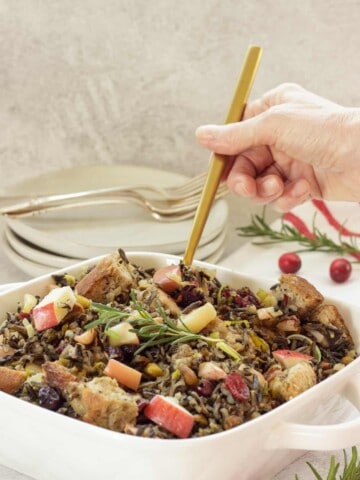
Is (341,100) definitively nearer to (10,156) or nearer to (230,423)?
(10,156)

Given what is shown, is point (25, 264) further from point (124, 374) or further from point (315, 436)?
point (315, 436)

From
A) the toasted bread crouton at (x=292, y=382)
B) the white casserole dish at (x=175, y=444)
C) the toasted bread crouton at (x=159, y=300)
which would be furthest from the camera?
the toasted bread crouton at (x=159, y=300)

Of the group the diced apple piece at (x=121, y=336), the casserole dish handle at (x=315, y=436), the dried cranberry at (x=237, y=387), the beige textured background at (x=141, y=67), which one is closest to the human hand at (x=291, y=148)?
→ the diced apple piece at (x=121, y=336)

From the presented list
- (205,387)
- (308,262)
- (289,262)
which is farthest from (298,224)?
(205,387)

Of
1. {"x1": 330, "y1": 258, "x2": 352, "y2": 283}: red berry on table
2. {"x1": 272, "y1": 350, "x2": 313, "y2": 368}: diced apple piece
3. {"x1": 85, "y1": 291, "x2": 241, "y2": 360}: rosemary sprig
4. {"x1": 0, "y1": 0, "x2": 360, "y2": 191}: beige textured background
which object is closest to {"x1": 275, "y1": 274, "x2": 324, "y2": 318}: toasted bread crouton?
{"x1": 272, "y1": 350, "x2": 313, "y2": 368}: diced apple piece

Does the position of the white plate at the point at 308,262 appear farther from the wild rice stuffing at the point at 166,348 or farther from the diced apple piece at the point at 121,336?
the diced apple piece at the point at 121,336

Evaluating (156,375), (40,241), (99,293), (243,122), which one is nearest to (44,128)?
(40,241)
